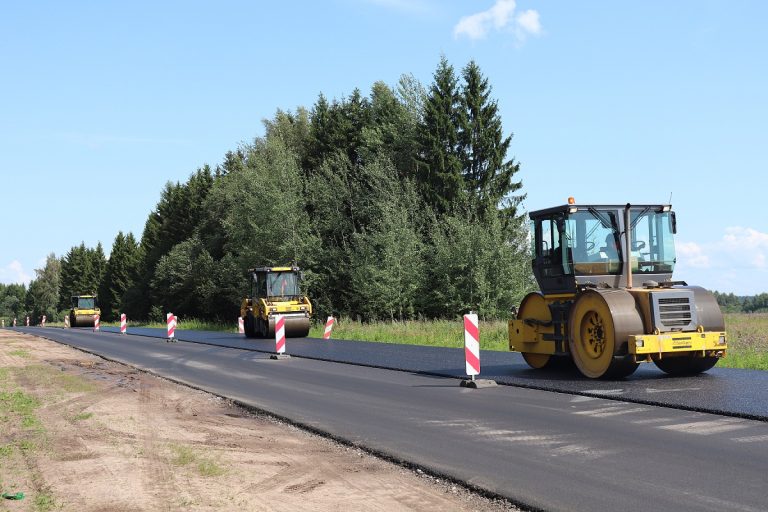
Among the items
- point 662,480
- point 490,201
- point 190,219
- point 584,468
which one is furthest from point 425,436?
point 190,219

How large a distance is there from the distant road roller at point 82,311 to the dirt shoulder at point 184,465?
5214 cm

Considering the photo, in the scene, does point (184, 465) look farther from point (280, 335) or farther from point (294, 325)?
point (294, 325)

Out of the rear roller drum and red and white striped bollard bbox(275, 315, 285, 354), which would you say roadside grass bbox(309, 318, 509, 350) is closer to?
red and white striped bollard bbox(275, 315, 285, 354)

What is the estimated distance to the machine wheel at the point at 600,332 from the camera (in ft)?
42.1

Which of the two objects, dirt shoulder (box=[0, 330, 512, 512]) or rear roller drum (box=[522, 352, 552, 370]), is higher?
rear roller drum (box=[522, 352, 552, 370])

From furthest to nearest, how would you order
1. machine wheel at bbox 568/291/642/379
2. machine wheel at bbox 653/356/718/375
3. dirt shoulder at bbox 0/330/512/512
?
1. machine wheel at bbox 653/356/718/375
2. machine wheel at bbox 568/291/642/379
3. dirt shoulder at bbox 0/330/512/512

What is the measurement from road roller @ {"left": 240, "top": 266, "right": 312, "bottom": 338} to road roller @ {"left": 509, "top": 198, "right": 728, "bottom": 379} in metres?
16.6

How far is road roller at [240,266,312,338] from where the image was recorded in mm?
30984

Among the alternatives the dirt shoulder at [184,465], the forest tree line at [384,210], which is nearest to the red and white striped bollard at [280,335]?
the dirt shoulder at [184,465]

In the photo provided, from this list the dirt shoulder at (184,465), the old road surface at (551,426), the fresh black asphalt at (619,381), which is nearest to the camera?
the dirt shoulder at (184,465)

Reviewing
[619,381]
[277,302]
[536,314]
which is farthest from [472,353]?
[277,302]

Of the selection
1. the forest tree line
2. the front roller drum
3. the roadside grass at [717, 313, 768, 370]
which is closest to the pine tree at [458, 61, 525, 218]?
the forest tree line

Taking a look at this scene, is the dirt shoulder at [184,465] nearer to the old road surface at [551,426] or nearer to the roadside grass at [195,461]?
the roadside grass at [195,461]

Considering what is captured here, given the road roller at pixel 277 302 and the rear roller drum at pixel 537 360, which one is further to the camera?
the road roller at pixel 277 302
